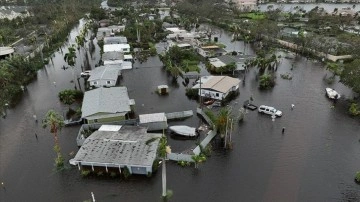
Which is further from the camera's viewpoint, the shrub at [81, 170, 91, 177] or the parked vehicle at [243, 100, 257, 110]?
the parked vehicle at [243, 100, 257, 110]

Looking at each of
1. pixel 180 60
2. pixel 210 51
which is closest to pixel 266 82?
pixel 210 51

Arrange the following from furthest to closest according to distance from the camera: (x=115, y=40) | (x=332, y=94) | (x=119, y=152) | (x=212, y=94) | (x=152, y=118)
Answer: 1. (x=115, y=40)
2. (x=332, y=94)
3. (x=212, y=94)
4. (x=152, y=118)
5. (x=119, y=152)

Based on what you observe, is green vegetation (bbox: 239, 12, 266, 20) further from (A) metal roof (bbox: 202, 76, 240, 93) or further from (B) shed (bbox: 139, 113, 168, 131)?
(B) shed (bbox: 139, 113, 168, 131)

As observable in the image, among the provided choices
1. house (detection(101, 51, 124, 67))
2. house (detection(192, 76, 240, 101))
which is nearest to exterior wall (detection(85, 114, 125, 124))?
house (detection(192, 76, 240, 101))

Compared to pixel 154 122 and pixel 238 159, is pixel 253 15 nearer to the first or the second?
pixel 154 122

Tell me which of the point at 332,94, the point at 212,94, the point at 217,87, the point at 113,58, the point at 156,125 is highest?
the point at 113,58

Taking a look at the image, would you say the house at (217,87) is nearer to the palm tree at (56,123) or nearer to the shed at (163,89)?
the shed at (163,89)
